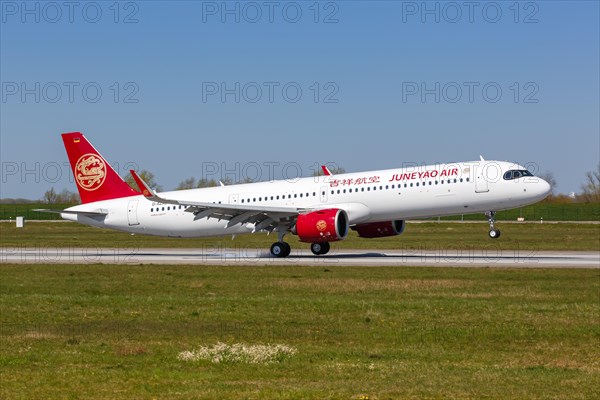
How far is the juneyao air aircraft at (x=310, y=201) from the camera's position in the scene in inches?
1689

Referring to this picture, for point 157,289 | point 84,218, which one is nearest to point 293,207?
point 84,218

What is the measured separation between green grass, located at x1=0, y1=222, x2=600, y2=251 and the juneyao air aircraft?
979 centimetres

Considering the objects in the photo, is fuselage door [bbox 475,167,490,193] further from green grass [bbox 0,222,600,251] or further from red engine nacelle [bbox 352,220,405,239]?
green grass [bbox 0,222,600,251]

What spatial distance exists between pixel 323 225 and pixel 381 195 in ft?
11.1

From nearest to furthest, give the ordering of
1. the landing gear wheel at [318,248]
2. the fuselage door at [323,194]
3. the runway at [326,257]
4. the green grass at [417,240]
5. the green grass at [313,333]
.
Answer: the green grass at [313,333] → the runway at [326,257] → the fuselage door at [323,194] → the landing gear wheel at [318,248] → the green grass at [417,240]

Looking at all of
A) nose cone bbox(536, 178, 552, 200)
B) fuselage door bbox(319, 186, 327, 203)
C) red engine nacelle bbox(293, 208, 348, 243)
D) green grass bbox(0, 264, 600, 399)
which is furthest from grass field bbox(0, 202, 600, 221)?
green grass bbox(0, 264, 600, 399)

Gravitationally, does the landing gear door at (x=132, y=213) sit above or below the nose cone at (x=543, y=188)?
below

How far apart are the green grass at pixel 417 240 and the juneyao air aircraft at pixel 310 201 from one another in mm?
9787

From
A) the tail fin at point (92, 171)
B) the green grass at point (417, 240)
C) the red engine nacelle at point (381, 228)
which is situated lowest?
the green grass at point (417, 240)

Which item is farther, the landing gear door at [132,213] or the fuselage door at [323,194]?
the landing gear door at [132,213]

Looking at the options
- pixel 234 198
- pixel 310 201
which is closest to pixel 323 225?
pixel 310 201

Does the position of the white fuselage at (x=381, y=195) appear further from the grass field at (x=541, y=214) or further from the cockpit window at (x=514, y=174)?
the grass field at (x=541, y=214)

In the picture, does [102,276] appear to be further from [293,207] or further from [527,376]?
[527,376]

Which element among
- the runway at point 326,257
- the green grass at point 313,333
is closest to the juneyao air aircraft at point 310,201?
the runway at point 326,257
